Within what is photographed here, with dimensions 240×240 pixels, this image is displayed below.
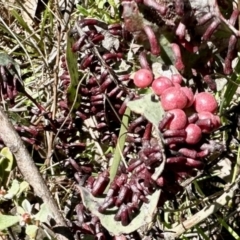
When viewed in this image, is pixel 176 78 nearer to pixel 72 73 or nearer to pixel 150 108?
pixel 150 108

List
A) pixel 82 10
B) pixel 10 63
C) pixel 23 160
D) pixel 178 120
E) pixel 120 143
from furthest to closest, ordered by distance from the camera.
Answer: pixel 82 10, pixel 10 63, pixel 120 143, pixel 23 160, pixel 178 120

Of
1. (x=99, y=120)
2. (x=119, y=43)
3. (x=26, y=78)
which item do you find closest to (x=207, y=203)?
(x=99, y=120)

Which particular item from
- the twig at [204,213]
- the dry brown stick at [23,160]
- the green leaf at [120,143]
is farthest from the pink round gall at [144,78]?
the twig at [204,213]

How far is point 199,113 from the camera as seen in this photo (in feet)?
3.25

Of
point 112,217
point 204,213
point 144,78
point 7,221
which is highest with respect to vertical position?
point 144,78

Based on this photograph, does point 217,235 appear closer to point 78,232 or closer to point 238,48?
point 78,232

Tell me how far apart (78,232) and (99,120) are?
0.83 ft

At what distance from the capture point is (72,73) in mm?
1272

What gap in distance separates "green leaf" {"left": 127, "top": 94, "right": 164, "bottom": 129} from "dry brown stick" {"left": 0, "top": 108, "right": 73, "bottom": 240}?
21cm

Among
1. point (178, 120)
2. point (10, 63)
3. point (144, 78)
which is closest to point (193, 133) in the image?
point (178, 120)

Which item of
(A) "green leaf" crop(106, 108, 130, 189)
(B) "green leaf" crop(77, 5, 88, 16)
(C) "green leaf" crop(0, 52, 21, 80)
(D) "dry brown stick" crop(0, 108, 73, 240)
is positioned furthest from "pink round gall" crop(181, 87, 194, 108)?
(B) "green leaf" crop(77, 5, 88, 16)

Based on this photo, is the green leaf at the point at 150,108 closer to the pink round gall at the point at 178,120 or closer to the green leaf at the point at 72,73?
the pink round gall at the point at 178,120

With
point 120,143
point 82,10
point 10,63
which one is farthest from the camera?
point 82,10

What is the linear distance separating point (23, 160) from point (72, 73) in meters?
0.27
